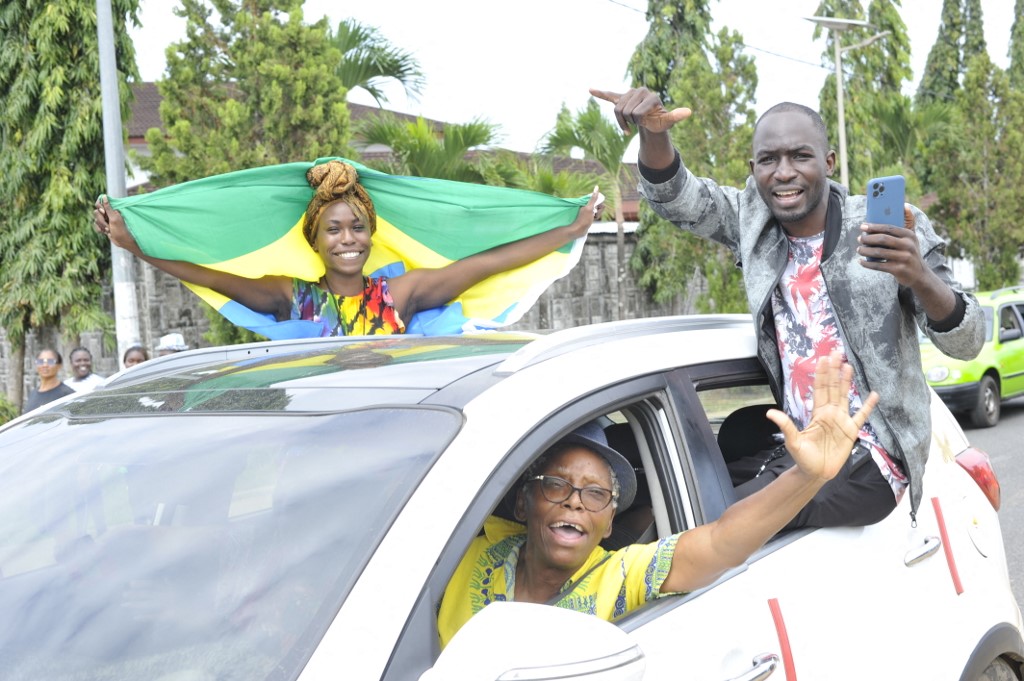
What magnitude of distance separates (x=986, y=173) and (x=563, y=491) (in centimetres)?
2913

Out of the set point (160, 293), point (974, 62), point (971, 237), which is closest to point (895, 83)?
point (974, 62)

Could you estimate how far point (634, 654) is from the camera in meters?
1.66

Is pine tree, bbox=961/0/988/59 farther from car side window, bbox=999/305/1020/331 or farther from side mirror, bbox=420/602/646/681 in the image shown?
side mirror, bbox=420/602/646/681

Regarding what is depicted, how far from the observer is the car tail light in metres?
3.42

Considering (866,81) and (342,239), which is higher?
(866,81)

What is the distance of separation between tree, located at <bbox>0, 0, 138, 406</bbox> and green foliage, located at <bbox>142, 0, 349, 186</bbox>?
90 centimetres

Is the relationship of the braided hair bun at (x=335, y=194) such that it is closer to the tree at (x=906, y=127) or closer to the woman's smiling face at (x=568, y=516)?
the woman's smiling face at (x=568, y=516)

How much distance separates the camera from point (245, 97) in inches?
462

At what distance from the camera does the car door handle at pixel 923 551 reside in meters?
2.89

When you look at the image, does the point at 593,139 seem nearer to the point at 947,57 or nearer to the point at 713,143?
the point at 713,143

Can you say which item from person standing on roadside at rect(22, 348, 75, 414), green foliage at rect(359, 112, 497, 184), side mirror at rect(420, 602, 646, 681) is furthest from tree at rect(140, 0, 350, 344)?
side mirror at rect(420, 602, 646, 681)

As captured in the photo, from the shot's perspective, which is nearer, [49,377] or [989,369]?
[49,377]

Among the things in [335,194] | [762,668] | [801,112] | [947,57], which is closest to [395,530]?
[762,668]

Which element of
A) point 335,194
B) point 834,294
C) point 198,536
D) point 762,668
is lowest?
point 762,668
